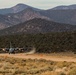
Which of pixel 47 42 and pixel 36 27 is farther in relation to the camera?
pixel 36 27

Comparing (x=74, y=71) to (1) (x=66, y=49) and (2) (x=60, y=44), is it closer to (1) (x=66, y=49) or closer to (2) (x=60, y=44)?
(1) (x=66, y=49)

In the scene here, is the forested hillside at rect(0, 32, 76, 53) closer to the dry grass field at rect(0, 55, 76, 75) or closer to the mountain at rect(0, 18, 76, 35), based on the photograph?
the dry grass field at rect(0, 55, 76, 75)

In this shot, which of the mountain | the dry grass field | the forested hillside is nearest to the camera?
the dry grass field

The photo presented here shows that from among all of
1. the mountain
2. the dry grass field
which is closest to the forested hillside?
the dry grass field

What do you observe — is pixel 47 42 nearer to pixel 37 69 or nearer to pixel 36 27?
pixel 37 69

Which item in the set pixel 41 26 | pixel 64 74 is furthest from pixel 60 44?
pixel 41 26

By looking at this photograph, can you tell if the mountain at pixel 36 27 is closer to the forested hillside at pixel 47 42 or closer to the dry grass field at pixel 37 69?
the forested hillside at pixel 47 42

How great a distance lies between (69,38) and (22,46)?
31.8 feet

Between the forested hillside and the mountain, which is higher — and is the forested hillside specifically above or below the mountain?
above

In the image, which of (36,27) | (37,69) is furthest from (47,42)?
(36,27)

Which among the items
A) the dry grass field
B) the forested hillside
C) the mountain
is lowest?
the mountain

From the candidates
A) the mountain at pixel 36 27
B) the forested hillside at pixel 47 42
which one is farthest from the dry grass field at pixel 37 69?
the mountain at pixel 36 27

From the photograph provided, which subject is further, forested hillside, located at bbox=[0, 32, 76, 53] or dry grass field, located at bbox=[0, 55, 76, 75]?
forested hillside, located at bbox=[0, 32, 76, 53]

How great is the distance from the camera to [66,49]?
60.2 metres
